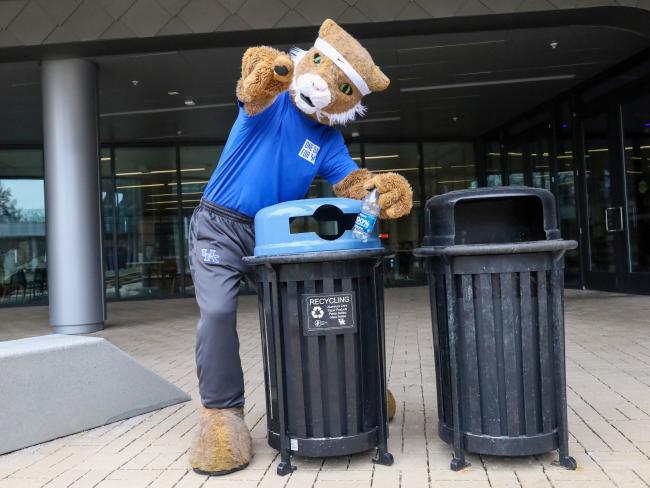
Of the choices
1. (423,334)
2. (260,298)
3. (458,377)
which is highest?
(260,298)

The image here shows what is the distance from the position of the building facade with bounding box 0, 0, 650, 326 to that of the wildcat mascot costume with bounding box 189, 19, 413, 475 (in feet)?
16.6

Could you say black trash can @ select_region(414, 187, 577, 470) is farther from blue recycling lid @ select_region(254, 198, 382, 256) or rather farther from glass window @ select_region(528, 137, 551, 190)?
glass window @ select_region(528, 137, 551, 190)

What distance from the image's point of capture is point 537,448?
276 cm

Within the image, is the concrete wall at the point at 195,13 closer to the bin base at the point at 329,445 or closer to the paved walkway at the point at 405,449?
the paved walkway at the point at 405,449

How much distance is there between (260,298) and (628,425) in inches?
84.9

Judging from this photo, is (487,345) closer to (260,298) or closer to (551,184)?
(260,298)

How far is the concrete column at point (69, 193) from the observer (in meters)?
Result: 8.74

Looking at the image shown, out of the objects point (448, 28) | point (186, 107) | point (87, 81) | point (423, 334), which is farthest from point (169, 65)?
point (423, 334)

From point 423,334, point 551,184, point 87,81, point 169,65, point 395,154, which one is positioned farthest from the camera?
point 395,154

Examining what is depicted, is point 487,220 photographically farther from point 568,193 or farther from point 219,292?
point 568,193

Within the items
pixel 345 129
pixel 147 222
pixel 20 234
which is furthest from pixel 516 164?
pixel 20 234

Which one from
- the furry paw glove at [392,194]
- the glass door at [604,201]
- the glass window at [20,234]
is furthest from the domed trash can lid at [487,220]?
the glass window at [20,234]

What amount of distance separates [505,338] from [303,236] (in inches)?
38.9

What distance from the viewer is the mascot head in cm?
296
